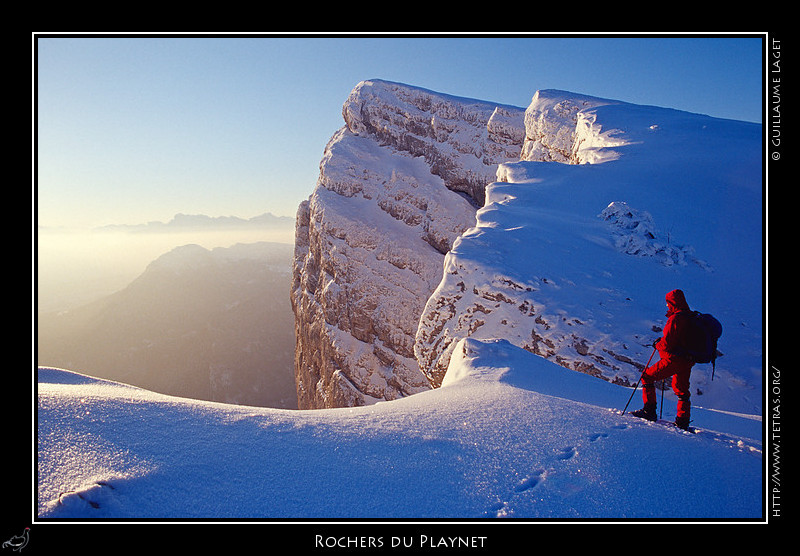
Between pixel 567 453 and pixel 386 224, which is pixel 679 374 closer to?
pixel 567 453

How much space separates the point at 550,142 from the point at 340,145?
27.4 m

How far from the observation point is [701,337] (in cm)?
445

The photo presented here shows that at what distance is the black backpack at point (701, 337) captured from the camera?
14.5 feet

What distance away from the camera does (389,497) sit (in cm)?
321

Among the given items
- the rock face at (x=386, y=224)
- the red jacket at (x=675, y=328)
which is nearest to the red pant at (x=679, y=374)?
the red jacket at (x=675, y=328)

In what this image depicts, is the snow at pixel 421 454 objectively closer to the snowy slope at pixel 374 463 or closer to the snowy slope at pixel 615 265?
the snowy slope at pixel 374 463

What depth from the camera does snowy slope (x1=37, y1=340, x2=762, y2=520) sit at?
121 inches
